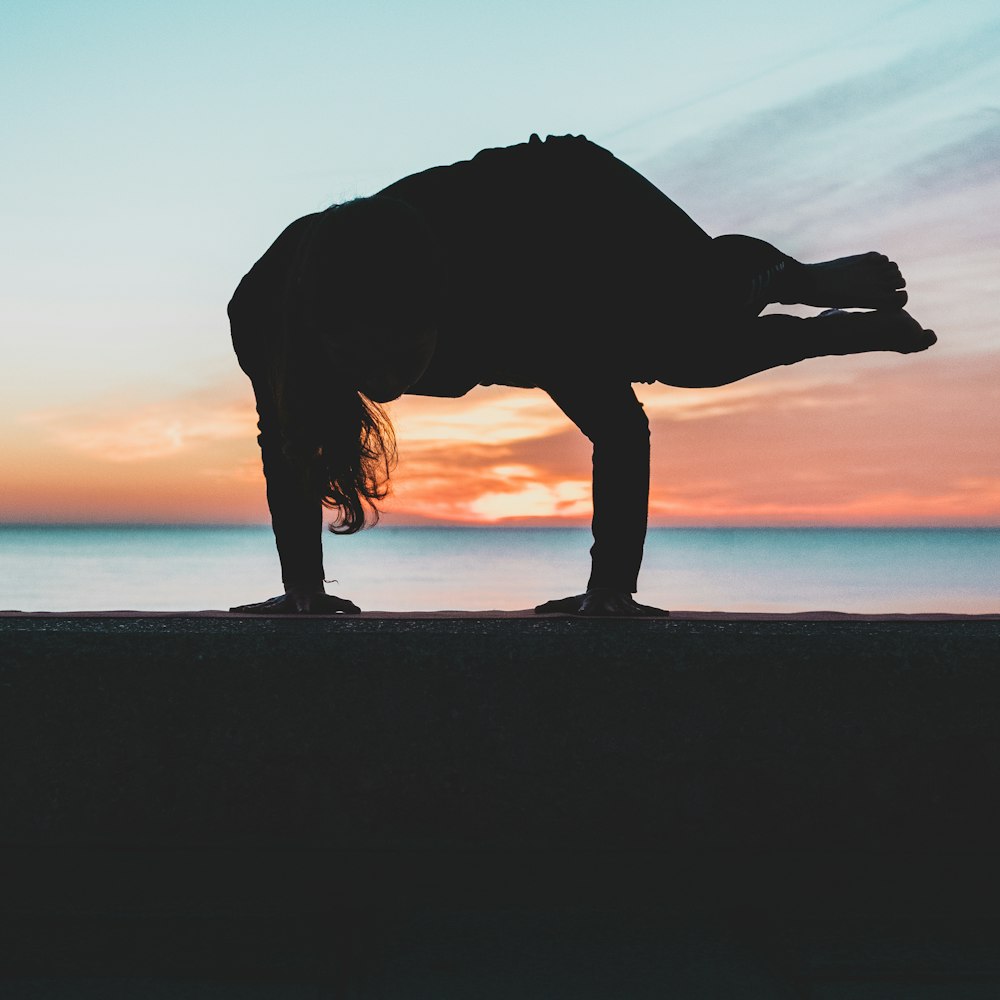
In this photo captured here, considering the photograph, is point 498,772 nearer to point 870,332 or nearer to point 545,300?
point 545,300

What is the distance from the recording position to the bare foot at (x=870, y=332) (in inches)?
83.7

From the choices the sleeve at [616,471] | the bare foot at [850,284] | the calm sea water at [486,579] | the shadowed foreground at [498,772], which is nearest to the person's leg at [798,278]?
the bare foot at [850,284]

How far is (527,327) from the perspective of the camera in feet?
6.04

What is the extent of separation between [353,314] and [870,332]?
124cm

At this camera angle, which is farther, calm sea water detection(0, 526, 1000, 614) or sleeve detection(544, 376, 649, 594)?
calm sea water detection(0, 526, 1000, 614)

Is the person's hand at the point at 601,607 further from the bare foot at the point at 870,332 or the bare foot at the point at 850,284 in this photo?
the bare foot at the point at 850,284

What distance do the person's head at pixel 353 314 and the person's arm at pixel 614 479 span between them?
392 mm

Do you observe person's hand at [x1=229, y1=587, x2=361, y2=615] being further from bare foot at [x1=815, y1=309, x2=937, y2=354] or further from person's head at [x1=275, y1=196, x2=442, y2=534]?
bare foot at [x1=815, y1=309, x2=937, y2=354]

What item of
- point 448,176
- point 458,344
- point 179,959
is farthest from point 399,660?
point 448,176

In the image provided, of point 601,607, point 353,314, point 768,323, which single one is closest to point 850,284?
point 768,323

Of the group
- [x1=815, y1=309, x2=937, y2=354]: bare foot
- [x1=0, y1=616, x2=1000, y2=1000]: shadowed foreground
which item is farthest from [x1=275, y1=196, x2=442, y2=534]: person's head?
[x1=815, y1=309, x2=937, y2=354]: bare foot

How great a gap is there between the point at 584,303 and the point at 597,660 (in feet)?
2.52

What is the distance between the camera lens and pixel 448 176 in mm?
1942

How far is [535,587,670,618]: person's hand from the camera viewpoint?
1756 millimetres
